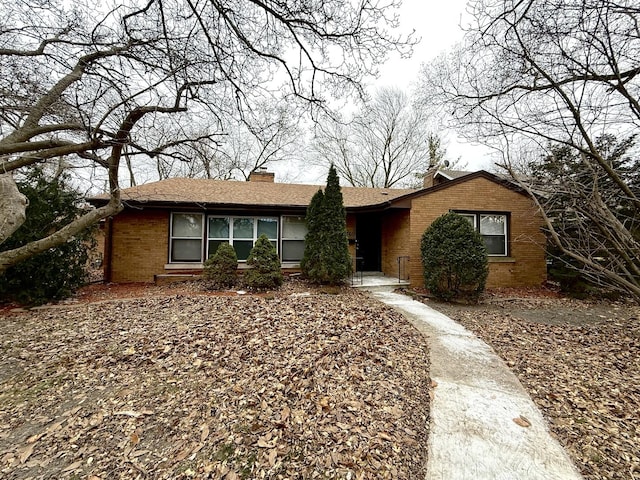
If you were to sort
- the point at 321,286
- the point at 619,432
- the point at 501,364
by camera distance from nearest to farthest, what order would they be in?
the point at 619,432 → the point at 501,364 → the point at 321,286

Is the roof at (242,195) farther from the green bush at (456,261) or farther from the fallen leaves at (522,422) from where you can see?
the fallen leaves at (522,422)

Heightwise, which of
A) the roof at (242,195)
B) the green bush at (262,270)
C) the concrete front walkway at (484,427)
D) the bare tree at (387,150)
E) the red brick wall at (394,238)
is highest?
the bare tree at (387,150)

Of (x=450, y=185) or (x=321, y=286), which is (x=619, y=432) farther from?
→ (x=450, y=185)

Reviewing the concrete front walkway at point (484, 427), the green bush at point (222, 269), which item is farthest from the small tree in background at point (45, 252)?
the concrete front walkway at point (484, 427)

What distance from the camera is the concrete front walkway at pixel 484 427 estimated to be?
94.9 inches

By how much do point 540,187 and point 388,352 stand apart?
621 centimetres

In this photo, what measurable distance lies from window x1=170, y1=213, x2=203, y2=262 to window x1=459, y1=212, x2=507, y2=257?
31.4ft

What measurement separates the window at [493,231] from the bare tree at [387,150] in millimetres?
12476

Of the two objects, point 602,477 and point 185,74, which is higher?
point 185,74

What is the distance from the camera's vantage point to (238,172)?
2328cm

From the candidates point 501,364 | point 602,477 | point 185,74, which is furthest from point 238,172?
point 602,477

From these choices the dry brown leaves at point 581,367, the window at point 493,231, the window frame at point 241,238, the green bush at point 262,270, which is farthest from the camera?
the window frame at point 241,238

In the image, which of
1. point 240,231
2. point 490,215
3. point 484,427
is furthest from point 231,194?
point 484,427

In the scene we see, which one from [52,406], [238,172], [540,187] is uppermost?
[238,172]
